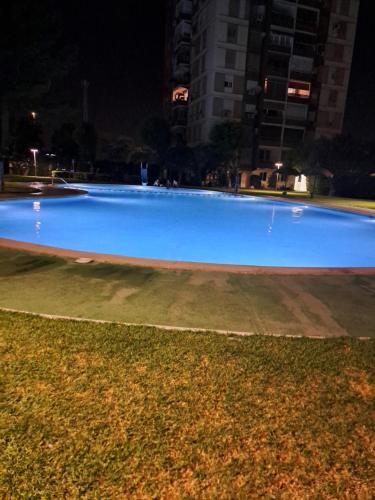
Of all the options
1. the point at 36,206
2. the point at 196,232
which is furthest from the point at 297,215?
the point at 36,206

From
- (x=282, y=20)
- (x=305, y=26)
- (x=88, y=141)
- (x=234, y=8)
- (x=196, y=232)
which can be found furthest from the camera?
(x=88, y=141)

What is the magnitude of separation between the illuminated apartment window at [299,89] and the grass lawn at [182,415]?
179 ft

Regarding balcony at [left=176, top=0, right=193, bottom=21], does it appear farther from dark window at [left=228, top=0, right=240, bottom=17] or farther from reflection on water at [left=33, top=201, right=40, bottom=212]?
reflection on water at [left=33, top=201, right=40, bottom=212]

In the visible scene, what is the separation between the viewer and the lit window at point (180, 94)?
57062 mm

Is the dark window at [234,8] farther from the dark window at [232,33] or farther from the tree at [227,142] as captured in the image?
the tree at [227,142]

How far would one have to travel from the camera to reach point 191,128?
5409 cm

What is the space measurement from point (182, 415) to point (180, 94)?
61552 millimetres

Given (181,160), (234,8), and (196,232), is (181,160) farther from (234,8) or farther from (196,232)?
(196,232)

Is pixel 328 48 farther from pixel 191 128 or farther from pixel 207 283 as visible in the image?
pixel 207 283

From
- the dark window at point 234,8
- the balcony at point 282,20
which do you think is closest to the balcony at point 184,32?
the dark window at point 234,8

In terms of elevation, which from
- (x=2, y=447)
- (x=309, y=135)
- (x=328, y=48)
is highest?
(x=328, y=48)

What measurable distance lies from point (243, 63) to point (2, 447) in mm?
53357

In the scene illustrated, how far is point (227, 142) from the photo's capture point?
41625 millimetres

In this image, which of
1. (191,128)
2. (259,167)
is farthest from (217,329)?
(191,128)
